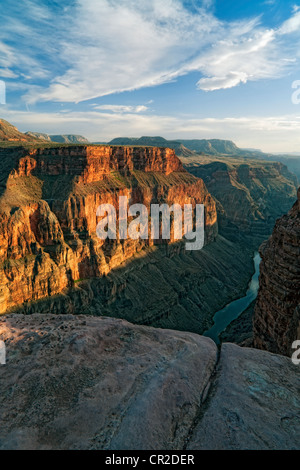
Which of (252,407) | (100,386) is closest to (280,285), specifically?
(252,407)

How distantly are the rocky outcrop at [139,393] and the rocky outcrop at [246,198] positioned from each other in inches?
4984

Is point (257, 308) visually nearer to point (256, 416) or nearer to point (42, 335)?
point (256, 416)

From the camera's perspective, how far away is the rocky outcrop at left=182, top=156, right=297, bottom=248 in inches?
5566

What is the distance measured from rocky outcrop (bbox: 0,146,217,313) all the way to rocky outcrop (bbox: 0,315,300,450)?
42240 mm

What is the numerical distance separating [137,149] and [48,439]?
295 ft

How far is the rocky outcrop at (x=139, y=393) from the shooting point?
8.73 metres

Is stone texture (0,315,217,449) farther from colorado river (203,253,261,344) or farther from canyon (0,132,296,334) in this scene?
colorado river (203,253,261,344)

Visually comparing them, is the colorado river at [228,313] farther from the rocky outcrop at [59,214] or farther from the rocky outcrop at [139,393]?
the rocky outcrop at [139,393]

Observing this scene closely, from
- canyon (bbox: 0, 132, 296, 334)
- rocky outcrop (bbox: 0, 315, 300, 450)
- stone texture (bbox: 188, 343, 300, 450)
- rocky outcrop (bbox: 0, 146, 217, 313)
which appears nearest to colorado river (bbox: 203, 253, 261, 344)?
canyon (bbox: 0, 132, 296, 334)

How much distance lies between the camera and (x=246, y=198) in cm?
15162

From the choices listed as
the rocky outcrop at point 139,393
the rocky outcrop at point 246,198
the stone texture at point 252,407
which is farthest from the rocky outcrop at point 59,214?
the rocky outcrop at point 246,198

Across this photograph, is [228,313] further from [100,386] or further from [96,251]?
[100,386]

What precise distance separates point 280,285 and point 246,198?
136616 millimetres

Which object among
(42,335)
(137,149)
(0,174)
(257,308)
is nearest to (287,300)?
(257,308)
